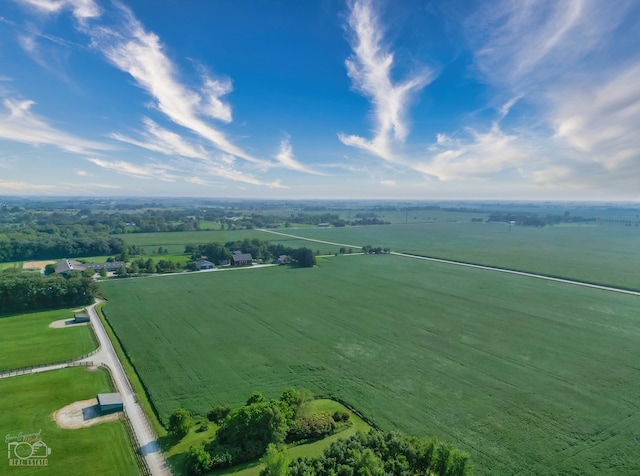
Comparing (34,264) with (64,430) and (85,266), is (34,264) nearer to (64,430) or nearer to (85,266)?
(85,266)

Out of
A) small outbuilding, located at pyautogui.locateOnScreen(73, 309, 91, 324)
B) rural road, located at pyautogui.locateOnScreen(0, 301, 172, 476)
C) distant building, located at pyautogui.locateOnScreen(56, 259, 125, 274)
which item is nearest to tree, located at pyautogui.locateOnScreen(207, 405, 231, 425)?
rural road, located at pyautogui.locateOnScreen(0, 301, 172, 476)

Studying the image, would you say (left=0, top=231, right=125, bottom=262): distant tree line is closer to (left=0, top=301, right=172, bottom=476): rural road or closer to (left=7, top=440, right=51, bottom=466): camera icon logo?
(left=0, top=301, right=172, bottom=476): rural road

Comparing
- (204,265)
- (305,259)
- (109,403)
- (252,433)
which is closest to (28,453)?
(109,403)

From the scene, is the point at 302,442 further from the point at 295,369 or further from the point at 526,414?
the point at 526,414

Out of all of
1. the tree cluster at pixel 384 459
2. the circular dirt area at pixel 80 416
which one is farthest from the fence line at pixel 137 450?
the tree cluster at pixel 384 459

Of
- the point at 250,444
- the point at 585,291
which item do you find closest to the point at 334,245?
the point at 585,291

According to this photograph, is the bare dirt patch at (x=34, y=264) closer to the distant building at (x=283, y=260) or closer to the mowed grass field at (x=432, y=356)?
the mowed grass field at (x=432, y=356)
